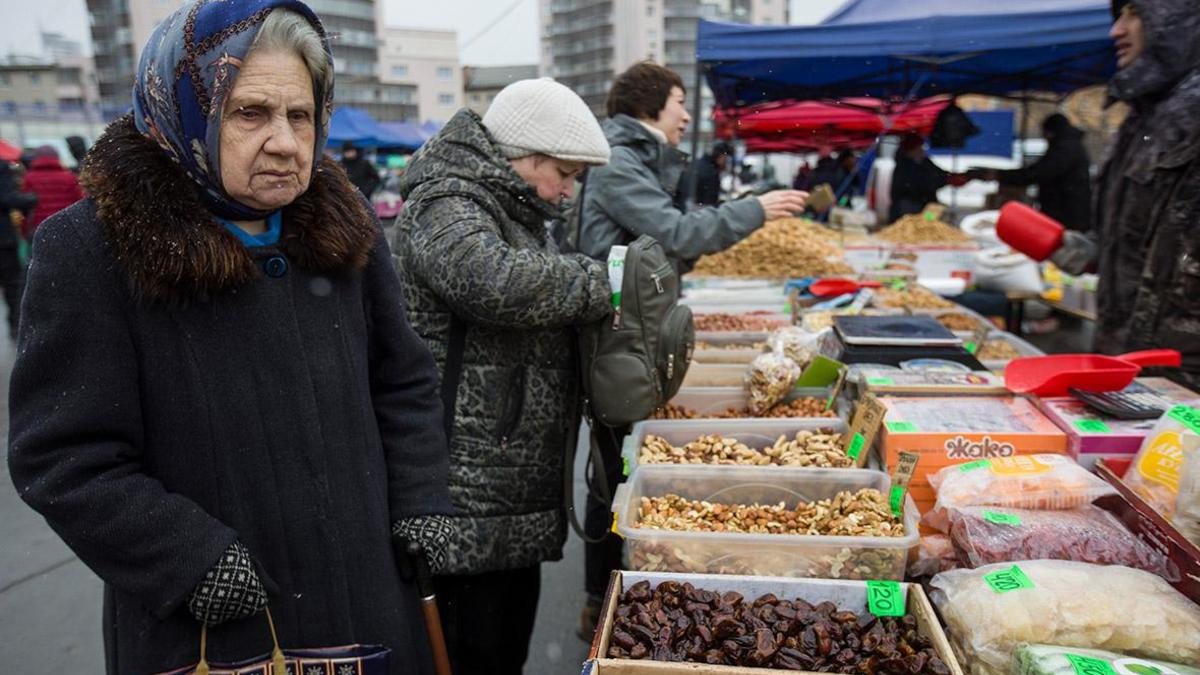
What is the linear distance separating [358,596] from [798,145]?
579 inches

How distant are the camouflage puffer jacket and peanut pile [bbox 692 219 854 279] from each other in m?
2.98

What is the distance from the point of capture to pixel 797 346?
8.23ft

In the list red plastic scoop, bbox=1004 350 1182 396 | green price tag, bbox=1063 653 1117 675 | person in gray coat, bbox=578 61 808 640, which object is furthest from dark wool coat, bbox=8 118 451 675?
red plastic scoop, bbox=1004 350 1182 396

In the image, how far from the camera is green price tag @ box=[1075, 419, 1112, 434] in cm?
167

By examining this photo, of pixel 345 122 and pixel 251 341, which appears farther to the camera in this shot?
pixel 345 122

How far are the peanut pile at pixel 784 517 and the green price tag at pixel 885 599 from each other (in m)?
0.15

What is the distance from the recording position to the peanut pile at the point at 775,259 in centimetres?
482

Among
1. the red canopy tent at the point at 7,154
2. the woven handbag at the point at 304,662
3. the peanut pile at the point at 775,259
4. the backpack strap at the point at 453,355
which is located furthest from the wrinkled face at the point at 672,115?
the red canopy tent at the point at 7,154

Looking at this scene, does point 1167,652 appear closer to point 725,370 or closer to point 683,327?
point 683,327

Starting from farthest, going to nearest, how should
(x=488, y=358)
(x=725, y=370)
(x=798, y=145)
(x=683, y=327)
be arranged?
1. (x=798, y=145)
2. (x=725, y=370)
3. (x=683, y=327)
4. (x=488, y=358)

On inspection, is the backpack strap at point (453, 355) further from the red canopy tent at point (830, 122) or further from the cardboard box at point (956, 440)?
the red canopy tent at point (830, 122)

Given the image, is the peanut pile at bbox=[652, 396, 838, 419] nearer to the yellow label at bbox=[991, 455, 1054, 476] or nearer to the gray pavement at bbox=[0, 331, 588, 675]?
the yellow label at bbox=[991, 455, 1054, 476]

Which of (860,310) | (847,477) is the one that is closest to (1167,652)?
(847,477)

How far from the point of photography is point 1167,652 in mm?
1157
